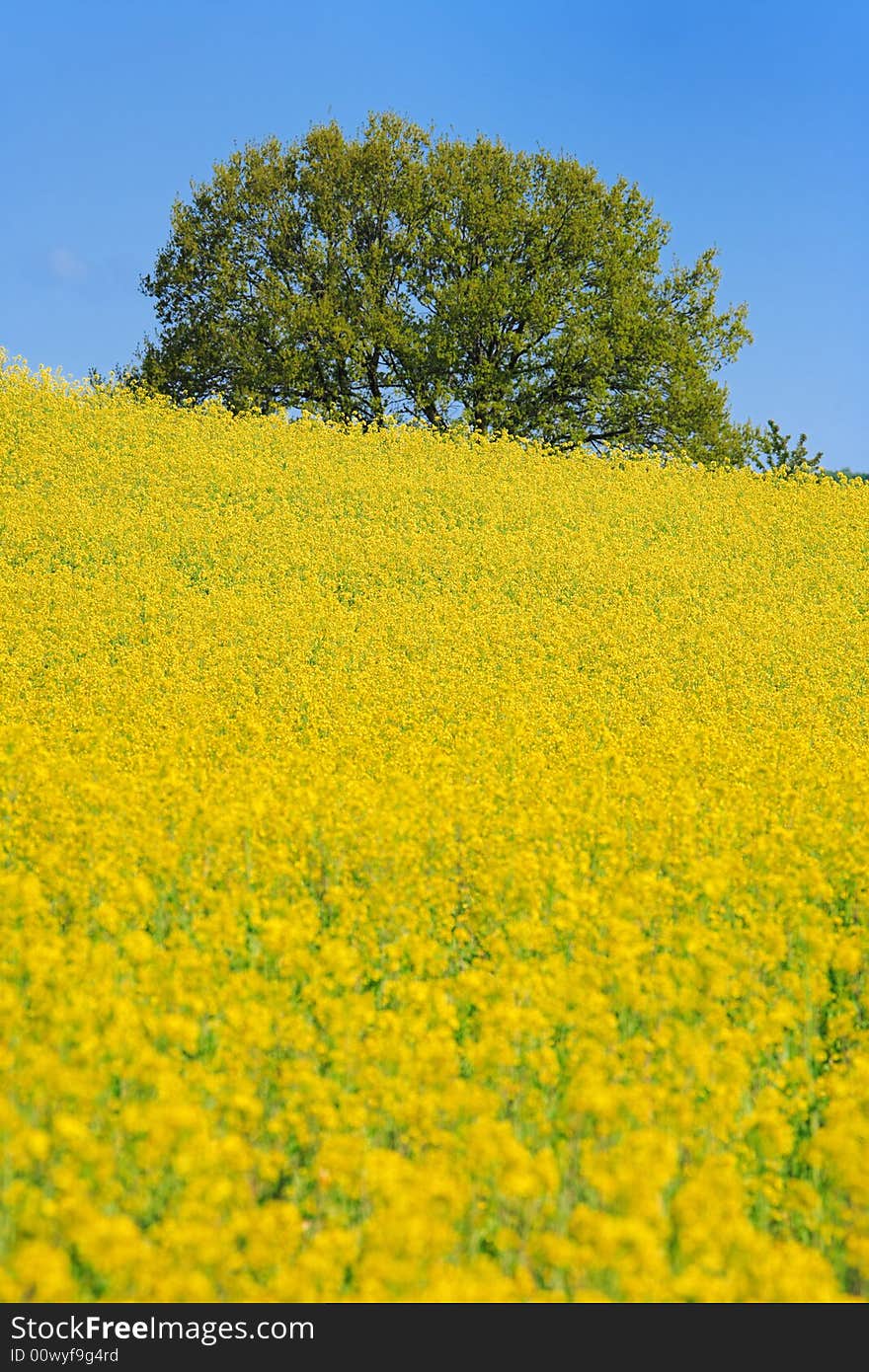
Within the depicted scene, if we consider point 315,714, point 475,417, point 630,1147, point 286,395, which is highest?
point 286,395

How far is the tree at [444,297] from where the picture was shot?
1495 inches

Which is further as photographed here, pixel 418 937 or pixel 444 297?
pixel 444 297

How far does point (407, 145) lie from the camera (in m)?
39.7

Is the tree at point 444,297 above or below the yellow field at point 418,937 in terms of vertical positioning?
above

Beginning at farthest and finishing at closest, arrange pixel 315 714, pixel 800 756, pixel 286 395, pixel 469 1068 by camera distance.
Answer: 1. pixel 286 395
2. pixel 315 714
3. pixel 800 756
4. pixel 469 1068

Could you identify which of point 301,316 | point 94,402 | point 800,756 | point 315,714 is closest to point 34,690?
point 315,714

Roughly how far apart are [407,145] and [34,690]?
31410 mm

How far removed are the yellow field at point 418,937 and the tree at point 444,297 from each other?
1889 cm

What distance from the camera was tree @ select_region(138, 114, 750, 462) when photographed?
38.0 meters

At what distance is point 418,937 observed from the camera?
7.68m

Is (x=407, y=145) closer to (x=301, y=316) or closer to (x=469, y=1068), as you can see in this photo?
(x=301, y=316)

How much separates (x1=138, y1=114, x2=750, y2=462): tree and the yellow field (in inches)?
744

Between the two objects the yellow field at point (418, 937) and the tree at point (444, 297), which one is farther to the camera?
the tree at point (444, 297)

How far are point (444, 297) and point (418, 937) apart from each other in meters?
33.6
